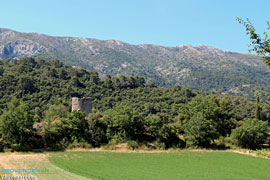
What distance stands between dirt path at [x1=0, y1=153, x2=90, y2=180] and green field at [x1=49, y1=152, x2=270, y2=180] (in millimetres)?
896

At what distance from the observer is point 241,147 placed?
4394 centimetres

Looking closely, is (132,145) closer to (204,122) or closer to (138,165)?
(138,165)

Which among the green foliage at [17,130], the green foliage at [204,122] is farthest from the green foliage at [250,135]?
the green foliage at [17,130]

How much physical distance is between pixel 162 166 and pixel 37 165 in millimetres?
12130

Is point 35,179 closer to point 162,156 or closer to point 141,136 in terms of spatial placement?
point 162,156

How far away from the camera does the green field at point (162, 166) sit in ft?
75.3

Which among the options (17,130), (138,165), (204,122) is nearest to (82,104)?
(17,130)

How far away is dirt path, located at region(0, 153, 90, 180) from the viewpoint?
2031 centimetres

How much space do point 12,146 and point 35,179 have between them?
16.3 meters

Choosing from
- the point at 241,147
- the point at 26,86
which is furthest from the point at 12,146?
the point at 26,86

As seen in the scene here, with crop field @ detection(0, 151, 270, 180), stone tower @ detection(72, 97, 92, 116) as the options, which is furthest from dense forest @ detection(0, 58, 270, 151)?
crop field @ detection(0, 151, 270, 180)

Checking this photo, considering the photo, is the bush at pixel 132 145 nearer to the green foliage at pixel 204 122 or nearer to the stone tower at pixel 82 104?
the green foliage at pixel 204 122

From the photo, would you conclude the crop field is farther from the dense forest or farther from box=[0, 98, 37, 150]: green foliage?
the dense forest

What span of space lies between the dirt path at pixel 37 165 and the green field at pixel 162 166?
0.90 m
